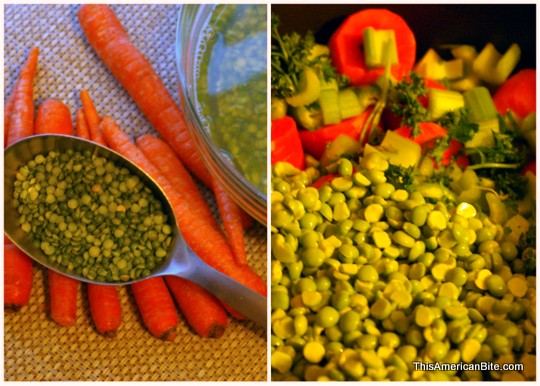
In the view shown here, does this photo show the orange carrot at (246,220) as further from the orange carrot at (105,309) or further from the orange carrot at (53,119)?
the orange carrot at (53,119)

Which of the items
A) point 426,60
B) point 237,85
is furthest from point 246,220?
point 426,60

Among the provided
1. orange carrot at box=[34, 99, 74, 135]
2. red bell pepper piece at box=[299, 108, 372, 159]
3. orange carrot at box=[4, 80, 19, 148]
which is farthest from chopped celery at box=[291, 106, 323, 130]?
orange carrot at box=[4, 80, 19, 148]

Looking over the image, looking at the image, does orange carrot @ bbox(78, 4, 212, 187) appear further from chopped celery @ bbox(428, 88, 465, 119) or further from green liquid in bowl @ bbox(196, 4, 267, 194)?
chopped celery @ bbox(428, 88, 465, 119)

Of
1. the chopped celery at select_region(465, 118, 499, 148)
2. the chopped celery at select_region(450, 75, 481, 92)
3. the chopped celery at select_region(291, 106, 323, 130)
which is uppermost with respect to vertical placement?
the chopped celery at select_region(291, 106, 323, 130)

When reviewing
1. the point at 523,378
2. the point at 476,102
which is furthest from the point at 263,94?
the point at 523,378

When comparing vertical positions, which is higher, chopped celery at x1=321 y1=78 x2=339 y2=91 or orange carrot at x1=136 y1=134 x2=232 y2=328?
chopped celery at x1=321 y1=78 x2=339 y2=91

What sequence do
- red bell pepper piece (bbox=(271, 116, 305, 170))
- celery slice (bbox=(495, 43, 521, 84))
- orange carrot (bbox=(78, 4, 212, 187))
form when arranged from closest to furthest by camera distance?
1. red bell pepper piece (bbox=(271, 116, 305, 170))
2. celery slice (bbox=(495, 43, 521, 84))
3. orange carrot (bbox=(78, 4, 212, 187))

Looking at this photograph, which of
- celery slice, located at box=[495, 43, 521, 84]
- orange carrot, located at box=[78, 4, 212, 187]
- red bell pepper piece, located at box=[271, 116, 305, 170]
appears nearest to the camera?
red bell pepper piece, located at box=[271, 116, 305, 170]

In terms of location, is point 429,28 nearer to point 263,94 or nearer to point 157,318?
point 263,94
